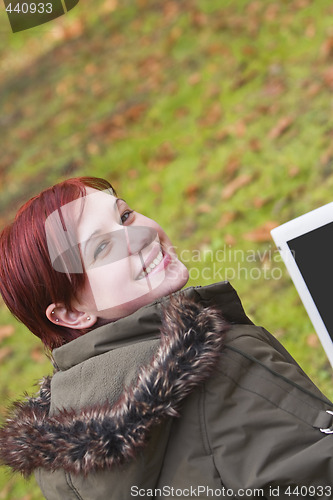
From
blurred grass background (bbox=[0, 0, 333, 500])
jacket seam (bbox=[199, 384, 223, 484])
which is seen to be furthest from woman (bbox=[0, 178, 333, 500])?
blurred grass background (bbox=[0, 0, 333, 500])

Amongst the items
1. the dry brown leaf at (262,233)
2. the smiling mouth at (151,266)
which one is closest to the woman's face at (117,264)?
the smiling mouth at (151,266)

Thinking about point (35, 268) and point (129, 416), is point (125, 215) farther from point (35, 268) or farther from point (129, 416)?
point (129, 416)

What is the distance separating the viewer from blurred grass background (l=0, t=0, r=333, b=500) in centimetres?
391

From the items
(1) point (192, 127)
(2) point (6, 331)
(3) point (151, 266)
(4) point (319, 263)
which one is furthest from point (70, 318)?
(1) point (192, 127)

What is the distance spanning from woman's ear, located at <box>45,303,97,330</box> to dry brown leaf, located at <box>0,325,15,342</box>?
9.07ft

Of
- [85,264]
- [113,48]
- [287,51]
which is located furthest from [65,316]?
[113,48]

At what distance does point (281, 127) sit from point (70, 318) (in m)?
3.00

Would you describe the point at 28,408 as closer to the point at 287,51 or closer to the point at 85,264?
the point at 85,264

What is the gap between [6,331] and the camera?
4.64 meters

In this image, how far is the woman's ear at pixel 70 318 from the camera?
1977 millimetres

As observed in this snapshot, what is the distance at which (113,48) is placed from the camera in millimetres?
6711

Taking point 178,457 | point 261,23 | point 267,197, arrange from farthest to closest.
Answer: point 261,23 → point 267,197 → point 178,457

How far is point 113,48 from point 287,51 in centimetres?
236

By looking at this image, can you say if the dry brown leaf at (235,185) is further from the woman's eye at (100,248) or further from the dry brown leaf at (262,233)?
the woman's eye at (100,248)
